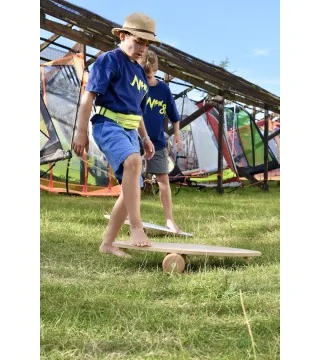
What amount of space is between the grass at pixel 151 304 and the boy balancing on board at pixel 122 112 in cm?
15

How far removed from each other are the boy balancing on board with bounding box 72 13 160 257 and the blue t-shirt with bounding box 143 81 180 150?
0.63 metres

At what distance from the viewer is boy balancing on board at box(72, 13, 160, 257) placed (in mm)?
1393

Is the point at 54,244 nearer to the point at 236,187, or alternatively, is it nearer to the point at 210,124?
the point at 236,187

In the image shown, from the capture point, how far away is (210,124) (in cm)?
555

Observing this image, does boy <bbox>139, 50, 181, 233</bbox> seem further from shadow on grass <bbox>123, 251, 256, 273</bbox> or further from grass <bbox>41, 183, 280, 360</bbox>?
shadow on grass <bbox>123, 251, 256, 273</bbox>

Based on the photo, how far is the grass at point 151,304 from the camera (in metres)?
0.70

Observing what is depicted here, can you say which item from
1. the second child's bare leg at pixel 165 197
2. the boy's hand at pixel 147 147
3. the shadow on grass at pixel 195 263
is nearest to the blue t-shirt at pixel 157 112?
the second child's bare leg at pixel 165 197

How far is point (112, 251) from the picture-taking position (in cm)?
151

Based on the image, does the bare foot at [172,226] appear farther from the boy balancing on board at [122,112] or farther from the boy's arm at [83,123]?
the boy's arm at [83,123]

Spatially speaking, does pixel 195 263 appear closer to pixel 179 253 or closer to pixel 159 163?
pixel 179 253

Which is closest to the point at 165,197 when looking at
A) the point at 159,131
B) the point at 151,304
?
the point at 159,131
